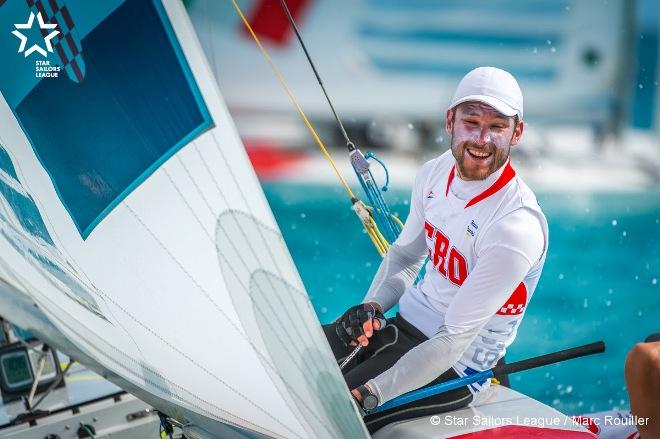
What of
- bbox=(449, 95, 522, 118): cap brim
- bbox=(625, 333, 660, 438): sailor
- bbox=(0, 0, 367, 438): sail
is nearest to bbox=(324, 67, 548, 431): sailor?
bbox=(449, 95, 522, 118): cap brim

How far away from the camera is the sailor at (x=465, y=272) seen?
1433 mm

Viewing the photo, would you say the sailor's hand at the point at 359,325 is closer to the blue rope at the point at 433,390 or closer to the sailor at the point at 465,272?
the sailor at the point at 465,272

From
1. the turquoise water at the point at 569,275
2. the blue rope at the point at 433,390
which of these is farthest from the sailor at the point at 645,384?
the turquoise water at the point at 569,275

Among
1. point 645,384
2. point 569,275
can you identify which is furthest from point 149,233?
point 569,275

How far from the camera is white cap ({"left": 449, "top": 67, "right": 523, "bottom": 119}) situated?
1.44 metres

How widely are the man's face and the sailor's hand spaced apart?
37 centimetres

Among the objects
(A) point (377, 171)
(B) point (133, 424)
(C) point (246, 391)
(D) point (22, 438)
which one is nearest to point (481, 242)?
(C) point (246, 391)

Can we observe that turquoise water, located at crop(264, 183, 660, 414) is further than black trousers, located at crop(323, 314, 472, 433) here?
Yes

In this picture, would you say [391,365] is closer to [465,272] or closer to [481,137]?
[465,272]

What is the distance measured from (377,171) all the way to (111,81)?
3373 millimetres

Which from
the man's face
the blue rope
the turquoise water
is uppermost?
the turquoise water

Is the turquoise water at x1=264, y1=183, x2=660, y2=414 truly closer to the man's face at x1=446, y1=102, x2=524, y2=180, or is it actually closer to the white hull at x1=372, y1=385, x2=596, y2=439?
the white hull at x1=372, y1=385, x2=596, y2=439

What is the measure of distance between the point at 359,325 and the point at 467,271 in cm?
27

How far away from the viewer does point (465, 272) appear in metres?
1.55
